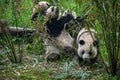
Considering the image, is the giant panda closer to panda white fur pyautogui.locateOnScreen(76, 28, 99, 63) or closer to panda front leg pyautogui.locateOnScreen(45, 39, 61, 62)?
panda front leg pyautogui.locateOnScreen(45, 39, 61, 62)

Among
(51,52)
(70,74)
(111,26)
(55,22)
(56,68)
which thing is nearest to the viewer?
(111,26)

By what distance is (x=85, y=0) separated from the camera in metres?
3.86

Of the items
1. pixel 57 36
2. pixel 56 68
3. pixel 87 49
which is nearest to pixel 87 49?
pixel 87 49

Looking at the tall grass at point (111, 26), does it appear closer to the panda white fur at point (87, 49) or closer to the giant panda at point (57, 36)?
the panda white fur at point (87, 49)

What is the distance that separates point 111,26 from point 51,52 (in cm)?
138

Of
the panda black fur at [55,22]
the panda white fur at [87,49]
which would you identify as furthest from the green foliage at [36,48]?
the panda white fur at [87,49]

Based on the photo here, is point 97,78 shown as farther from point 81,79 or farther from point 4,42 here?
point 4,42

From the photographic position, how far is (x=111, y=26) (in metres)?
4.02

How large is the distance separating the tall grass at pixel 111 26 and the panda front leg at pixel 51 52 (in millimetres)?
1063

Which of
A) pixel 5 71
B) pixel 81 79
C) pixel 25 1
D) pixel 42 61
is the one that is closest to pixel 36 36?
pixel 42 61

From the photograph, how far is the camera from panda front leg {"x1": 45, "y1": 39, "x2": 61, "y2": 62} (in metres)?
5.07

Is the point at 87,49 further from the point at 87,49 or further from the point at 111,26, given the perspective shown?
the point at 111,26

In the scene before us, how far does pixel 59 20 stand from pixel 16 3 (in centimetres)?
88

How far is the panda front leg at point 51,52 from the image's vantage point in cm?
507
